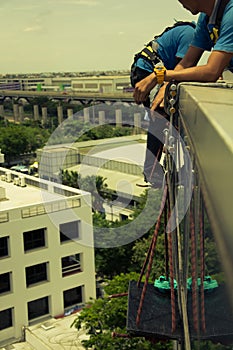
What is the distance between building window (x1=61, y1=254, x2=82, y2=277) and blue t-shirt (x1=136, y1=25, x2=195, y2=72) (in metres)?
6.06

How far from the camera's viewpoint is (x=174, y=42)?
167 centimetres

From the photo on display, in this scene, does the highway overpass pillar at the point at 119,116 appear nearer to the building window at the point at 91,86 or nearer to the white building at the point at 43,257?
the white building at the point at 43,257

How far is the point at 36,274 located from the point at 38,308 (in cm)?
53

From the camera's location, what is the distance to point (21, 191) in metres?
8.38

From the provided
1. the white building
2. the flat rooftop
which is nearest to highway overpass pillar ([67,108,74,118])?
the flat rooftop

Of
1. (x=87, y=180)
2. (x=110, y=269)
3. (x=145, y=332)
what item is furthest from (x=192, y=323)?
(x=87, y=180)

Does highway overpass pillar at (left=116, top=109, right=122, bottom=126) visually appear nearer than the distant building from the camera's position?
Yes

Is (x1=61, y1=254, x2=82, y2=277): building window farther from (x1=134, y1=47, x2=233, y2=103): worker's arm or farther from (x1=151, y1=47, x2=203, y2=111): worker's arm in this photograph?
(x1=134, y1=47, x2=233, y2=103): worker's arm

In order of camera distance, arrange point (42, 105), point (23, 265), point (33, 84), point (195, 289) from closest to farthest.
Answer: point (195, 289)
point (23, 265)
point (42, 105)
point (33, 84)

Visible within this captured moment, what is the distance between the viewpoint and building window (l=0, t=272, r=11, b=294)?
6.92 m

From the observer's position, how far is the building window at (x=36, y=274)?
7.12 m

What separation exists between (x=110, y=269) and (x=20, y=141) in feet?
36.8

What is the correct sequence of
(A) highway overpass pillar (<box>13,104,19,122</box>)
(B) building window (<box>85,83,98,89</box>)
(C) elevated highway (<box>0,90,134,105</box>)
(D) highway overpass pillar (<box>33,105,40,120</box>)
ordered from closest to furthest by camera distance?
(C) elevated highway (<box>0,90,134,105</box>), (D) highway overpass pillar (<box>33,105,40,120</box>), (A) highway overpass pillar (<box>13,104,19,122</box>), (B) building window (<box>85,83,98,89</box>)

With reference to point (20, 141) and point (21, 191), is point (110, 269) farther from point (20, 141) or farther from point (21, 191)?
point (20, 141)
